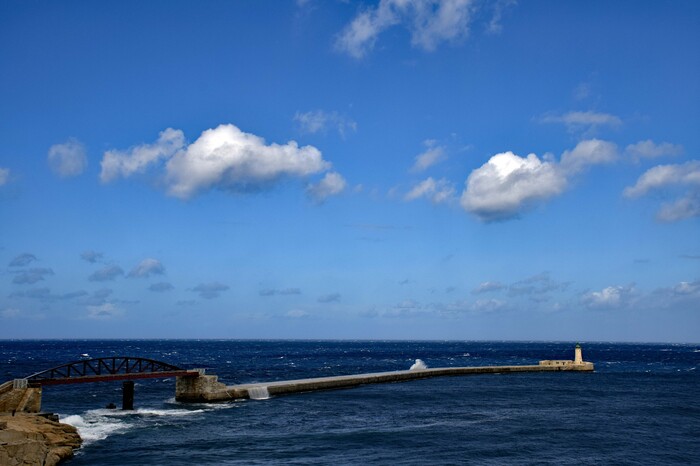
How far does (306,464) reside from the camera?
120 ft

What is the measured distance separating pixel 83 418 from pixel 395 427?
86.1ft

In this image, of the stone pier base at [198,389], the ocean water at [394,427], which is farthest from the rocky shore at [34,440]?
the stone pier base at [198,389]

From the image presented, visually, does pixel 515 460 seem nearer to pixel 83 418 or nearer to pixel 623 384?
pixel 83 418

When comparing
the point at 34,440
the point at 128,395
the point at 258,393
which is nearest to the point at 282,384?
the point at 258,393

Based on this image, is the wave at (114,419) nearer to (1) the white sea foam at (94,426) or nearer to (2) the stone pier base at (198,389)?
(1) the white sea foam at (94,426)

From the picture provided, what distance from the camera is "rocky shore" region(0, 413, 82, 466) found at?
32.0 metres

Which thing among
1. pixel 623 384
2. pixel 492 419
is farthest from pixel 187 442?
pixel 623 384

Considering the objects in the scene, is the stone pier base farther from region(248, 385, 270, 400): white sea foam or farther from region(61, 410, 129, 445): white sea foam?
region(61, 410, 129, 445): white sea foam

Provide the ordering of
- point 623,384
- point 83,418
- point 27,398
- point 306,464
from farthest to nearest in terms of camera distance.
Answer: point 623,384 < point 83,418 < point 27,398 < point 306,464

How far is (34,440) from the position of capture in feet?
111

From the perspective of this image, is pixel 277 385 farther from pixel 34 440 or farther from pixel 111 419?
pixel 34 440

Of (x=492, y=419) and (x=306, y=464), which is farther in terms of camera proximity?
(x=492, y=419)

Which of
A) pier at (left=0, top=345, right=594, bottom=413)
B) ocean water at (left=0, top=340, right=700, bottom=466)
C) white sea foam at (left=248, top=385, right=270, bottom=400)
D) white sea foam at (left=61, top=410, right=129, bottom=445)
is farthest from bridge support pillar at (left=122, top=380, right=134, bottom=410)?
white sea foam at (left=248, top=385, right=270, bottom=400)

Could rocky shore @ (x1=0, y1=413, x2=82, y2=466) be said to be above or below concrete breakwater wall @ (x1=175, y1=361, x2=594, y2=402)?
above
